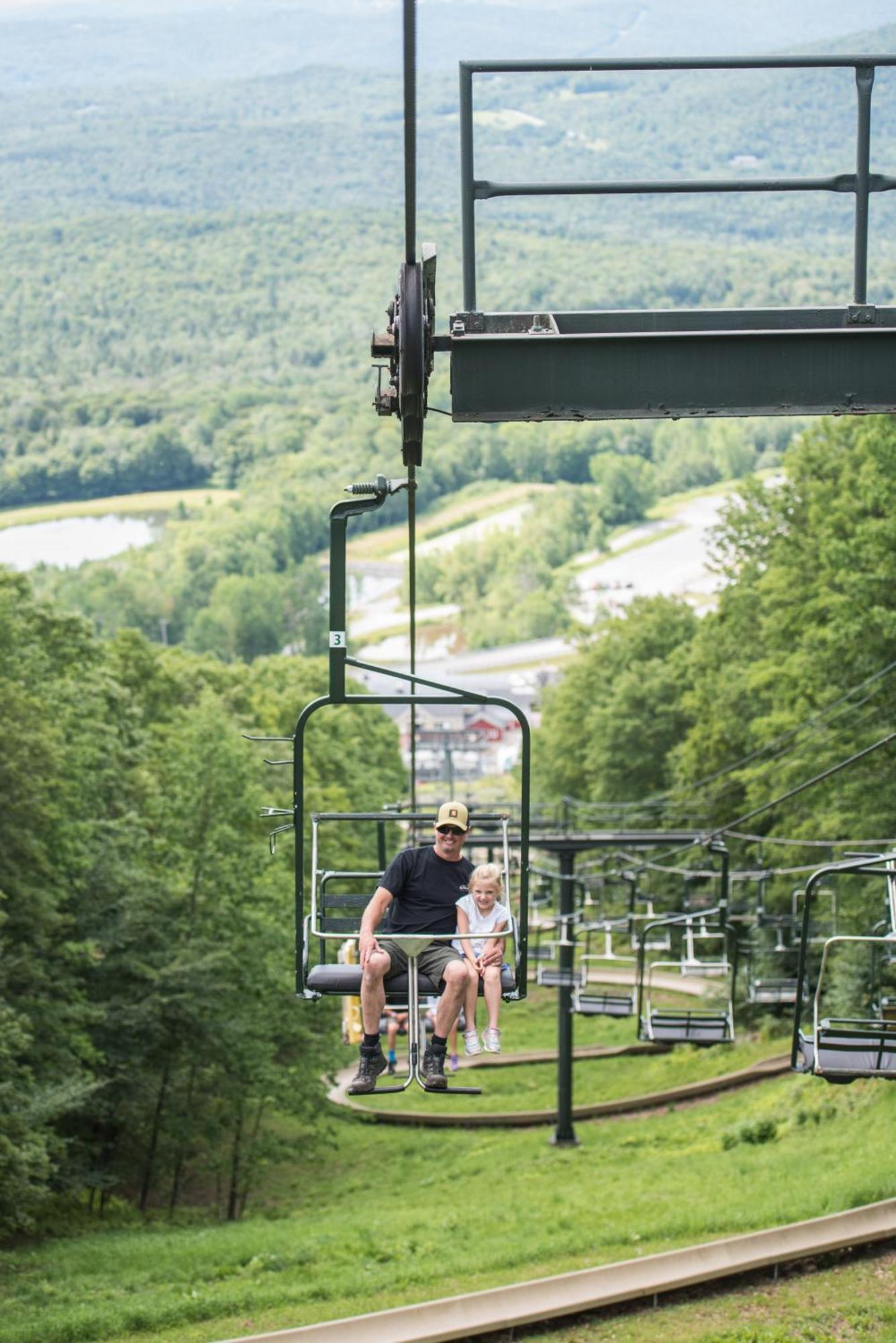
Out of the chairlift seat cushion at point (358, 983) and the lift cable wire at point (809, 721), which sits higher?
the chairlift seat cushion at point (358, 983)

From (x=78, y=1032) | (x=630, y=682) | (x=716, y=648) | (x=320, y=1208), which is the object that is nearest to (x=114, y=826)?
(x=78, y=1032)

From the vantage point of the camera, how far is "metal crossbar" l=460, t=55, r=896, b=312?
8523 millimetres

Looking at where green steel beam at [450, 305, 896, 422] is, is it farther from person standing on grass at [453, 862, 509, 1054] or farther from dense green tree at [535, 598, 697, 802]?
dense green tree at [535, 598, 697, 802]

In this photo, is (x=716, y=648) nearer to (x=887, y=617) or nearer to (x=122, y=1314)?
(x=887, y=617)

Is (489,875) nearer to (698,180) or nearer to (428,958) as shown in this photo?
(428,958)

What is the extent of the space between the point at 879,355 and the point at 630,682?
165ft

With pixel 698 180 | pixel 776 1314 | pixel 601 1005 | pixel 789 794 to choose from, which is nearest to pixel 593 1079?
pixel 601 1005

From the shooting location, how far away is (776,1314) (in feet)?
57.2

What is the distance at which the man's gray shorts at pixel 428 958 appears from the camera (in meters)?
10.4

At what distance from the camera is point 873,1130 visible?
24.8 meters

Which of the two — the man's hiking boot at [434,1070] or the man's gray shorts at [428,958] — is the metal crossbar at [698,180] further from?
the man's hiking boot at [434,1070]

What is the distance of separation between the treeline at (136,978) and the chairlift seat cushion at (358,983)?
13.7 meters

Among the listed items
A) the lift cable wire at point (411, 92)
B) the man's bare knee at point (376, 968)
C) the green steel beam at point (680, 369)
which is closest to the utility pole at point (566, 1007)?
the man's bare knee at point (376, 968)

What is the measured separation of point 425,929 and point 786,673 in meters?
28.0
